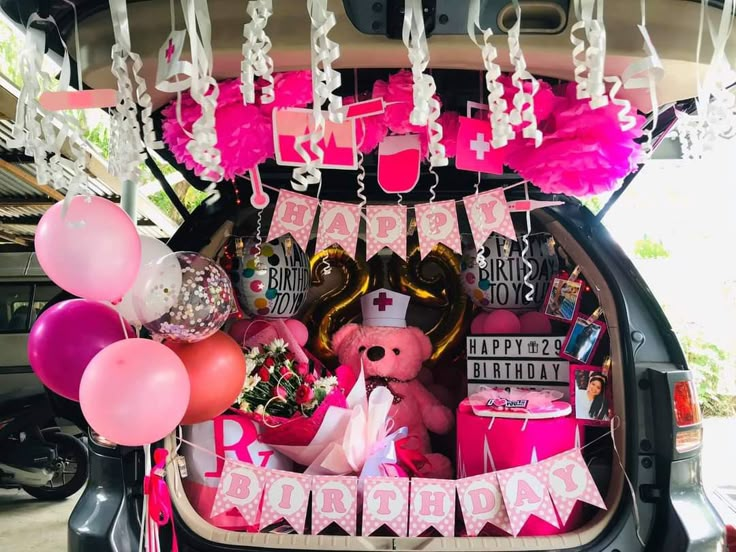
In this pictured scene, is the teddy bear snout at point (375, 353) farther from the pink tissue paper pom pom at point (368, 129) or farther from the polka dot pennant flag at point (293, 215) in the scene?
the pink tissue paper pom pom at point (368, 129)

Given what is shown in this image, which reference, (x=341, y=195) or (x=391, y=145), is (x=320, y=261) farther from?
(x=391, y=145)

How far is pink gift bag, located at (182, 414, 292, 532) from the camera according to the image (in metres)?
2.00

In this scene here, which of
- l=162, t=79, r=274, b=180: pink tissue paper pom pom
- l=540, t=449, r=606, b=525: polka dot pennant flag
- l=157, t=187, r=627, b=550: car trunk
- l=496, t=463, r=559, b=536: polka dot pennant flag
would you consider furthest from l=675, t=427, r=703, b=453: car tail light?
l=162, t=79, r=274, b=180: pink tissue paper pom pom

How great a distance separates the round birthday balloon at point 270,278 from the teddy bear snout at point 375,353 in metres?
0.36

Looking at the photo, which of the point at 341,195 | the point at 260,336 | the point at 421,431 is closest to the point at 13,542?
the point at 260,336

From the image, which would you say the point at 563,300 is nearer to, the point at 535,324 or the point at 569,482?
the point at 535,324

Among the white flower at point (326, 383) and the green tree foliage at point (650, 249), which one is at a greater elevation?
the green tree foliage at point (650, 249)

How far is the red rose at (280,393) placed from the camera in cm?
219

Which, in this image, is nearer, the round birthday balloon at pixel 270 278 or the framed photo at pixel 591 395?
the framed photo at pixel 591 395

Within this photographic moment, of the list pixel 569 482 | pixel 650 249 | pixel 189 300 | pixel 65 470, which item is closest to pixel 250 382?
pixel 189 300

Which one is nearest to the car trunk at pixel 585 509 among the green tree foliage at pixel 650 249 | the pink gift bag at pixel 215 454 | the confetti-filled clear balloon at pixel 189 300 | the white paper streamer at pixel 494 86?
the pink gift bag at pixel 215 454

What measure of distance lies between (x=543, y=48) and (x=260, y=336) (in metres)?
1.54

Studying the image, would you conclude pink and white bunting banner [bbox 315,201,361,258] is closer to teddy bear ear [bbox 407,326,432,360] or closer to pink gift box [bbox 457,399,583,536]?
teddy bear ear [bbox 407,326,432,360]

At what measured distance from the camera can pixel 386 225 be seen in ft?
7.13
